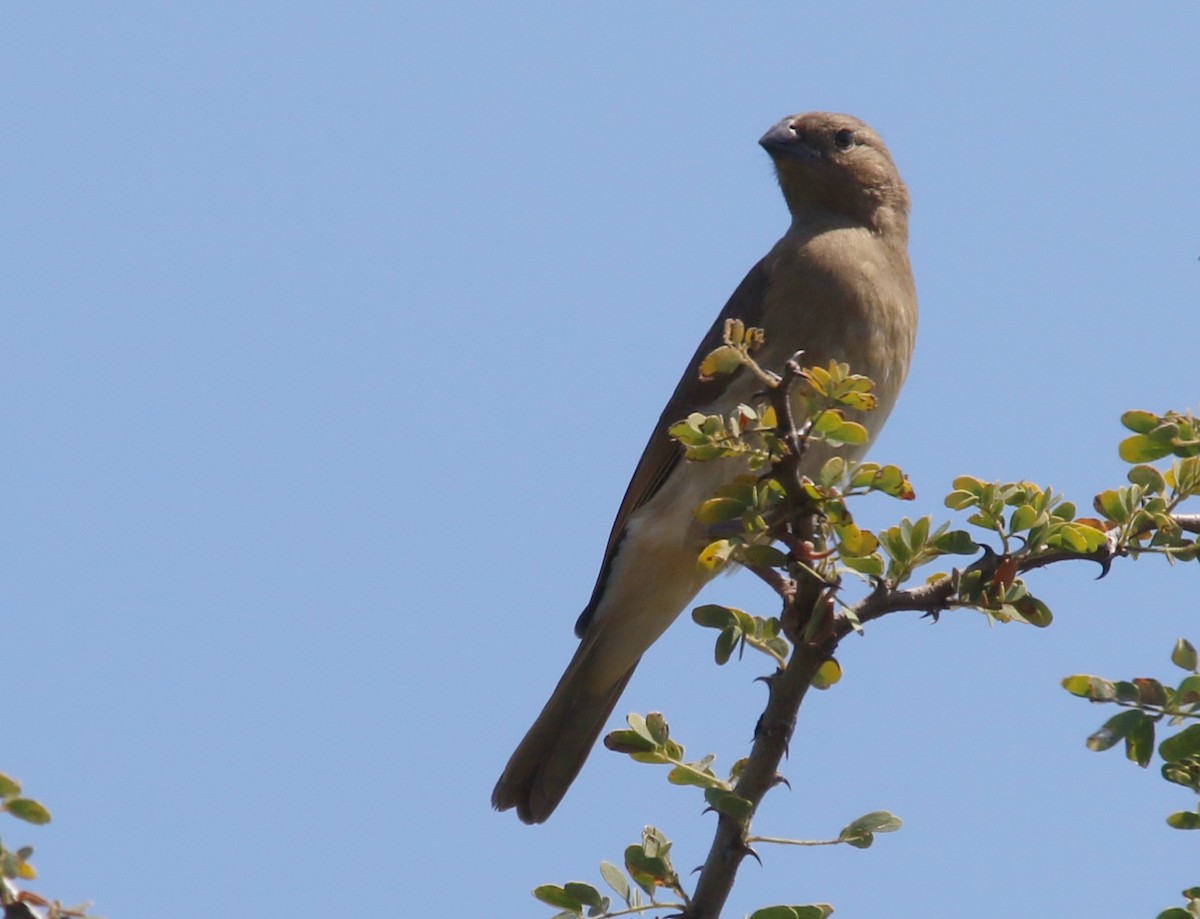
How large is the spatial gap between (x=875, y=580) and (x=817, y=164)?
13.7ft

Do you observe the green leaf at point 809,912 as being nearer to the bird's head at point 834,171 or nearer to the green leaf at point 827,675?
the green leaf at point 827,675

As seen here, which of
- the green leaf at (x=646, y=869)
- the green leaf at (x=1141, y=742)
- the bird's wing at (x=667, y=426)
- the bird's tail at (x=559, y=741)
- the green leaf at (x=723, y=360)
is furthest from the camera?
the bird's wing at (x=667, y=426)

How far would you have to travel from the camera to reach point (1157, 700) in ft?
8.73

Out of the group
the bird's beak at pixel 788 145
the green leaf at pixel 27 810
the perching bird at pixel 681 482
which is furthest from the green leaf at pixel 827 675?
the bird's beak at pixel 788 145

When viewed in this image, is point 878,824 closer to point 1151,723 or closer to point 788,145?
point 1151,723

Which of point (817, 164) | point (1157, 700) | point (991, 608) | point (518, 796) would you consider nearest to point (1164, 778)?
point (1157, 700)

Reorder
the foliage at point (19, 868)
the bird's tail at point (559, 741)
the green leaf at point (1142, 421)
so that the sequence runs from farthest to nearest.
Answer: the bird's tail at point (559, 741) → the green leaf at point (1142, 421) → the foliage at point (19, 868)

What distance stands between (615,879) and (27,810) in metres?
1.33

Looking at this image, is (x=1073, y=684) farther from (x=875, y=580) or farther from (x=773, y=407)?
(x=773, y=407)

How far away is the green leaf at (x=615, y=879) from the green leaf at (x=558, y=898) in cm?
8

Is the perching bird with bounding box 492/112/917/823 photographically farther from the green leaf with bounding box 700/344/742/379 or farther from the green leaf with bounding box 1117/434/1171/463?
the green leaf with bounding box 700/344/742/379

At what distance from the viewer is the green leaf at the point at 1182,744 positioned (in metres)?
2.66

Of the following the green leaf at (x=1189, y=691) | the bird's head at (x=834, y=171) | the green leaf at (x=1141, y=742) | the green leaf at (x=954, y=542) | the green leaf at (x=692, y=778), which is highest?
the bird's head at (x=834, y=171)

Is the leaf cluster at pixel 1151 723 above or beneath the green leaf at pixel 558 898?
above
